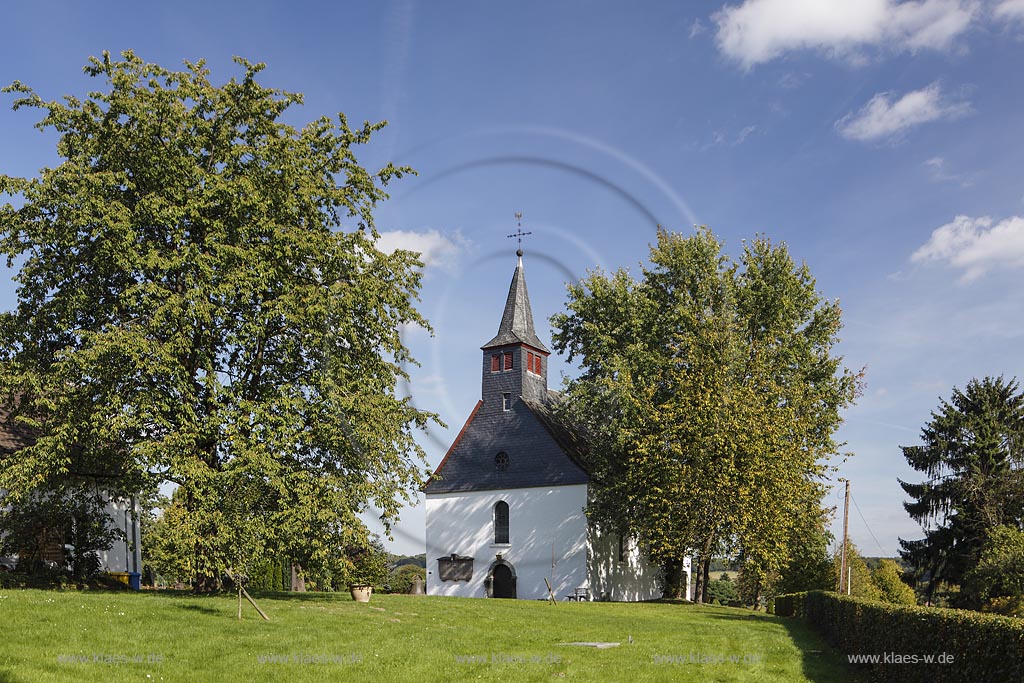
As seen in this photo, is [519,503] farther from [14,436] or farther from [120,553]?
[14,436]

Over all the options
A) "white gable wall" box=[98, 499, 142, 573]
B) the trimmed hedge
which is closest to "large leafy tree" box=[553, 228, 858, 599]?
the trimmed hedge

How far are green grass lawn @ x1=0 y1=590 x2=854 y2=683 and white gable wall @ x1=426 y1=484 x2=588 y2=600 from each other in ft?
73.8

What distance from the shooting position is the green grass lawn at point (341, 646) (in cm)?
1562

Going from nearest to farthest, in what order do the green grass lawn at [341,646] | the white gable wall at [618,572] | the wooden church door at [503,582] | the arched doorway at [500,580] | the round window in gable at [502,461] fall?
1. the green grass lawn at [341,646]
2. the white gable wall at [618,572]
3. the wooden church door at [503,582]
4. the arched doorway at [500,580]
5. the round window in gable at [502,461]

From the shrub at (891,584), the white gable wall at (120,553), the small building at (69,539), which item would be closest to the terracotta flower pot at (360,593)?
the small building at (69,539)

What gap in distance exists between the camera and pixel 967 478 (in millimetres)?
48750

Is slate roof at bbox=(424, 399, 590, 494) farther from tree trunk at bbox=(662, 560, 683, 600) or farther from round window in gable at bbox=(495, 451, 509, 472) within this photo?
tree trunk at bbox=(662, 560, 683, 600)

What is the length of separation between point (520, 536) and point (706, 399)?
1691 cm

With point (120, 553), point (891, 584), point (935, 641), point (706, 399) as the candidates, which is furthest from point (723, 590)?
point (935, 641)

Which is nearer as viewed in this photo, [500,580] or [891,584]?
[500,580]

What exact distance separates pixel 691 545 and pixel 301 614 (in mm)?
23812

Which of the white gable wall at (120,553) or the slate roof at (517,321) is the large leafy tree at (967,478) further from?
the white gable wall at (120,553)

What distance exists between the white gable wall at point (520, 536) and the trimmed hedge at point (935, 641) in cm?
2695

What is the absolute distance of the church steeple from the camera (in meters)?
53.2
